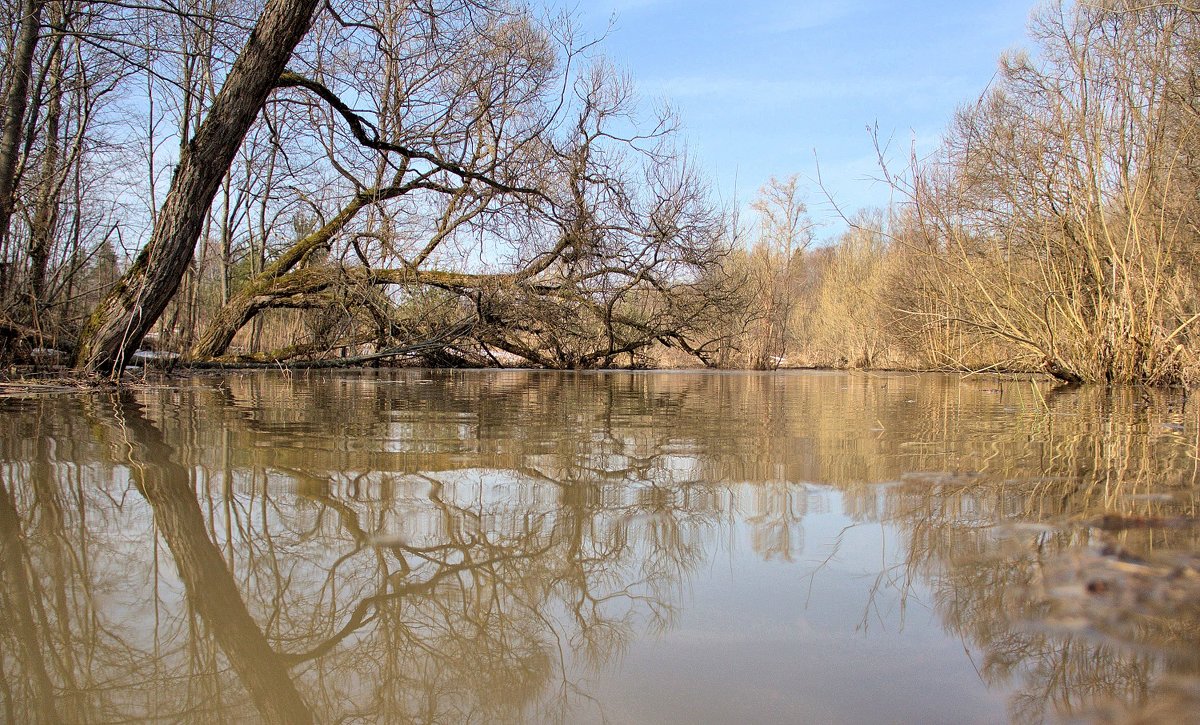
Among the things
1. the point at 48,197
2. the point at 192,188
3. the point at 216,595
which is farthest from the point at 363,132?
the point at 216,595

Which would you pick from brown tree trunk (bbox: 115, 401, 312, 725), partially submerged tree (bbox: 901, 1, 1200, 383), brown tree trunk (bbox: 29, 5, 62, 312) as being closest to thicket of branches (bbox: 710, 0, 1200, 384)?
partially submerged tree (bbox: 901, 1, 1200, 383)

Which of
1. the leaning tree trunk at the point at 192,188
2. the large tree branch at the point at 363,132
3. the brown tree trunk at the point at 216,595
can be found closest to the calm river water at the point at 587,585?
the brown tree trunk at the point at 216,595

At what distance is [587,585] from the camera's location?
1.66m

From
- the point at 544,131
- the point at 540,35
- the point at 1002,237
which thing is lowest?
the point at 1002,237

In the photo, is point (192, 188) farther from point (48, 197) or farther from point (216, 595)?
point (216, 595)

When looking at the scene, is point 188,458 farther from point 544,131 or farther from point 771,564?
point 544,131

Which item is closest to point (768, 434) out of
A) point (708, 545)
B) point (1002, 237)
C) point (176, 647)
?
point (708, 545)

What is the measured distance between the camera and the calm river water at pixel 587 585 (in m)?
1.19

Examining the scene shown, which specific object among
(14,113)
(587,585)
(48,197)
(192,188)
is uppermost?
(14,113)

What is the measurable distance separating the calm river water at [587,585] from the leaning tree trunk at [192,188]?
3.33 metres

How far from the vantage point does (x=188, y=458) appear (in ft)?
9.90

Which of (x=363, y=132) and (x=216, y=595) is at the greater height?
(x=363, y=132)

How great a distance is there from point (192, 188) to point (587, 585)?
19.6 ft

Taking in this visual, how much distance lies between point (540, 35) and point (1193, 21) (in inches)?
356
